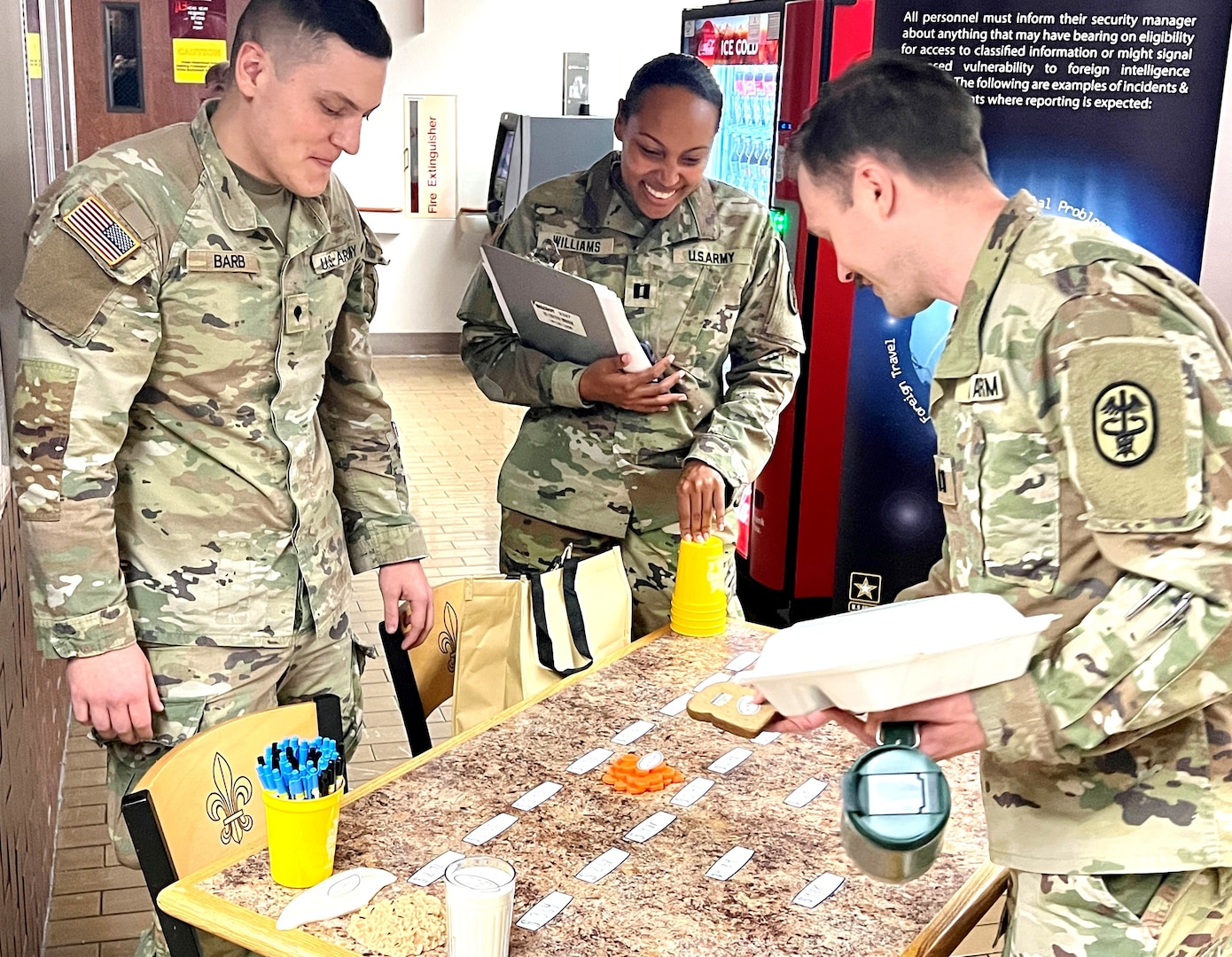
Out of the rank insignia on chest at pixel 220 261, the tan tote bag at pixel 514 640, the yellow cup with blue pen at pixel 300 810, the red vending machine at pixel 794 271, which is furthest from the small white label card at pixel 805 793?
the red vending machine at pixel 794 271

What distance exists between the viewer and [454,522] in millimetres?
6012

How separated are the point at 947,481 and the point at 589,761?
2.44ft

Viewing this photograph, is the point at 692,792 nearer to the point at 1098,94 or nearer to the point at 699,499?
the point at 699,499

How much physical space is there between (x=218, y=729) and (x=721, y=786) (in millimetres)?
719

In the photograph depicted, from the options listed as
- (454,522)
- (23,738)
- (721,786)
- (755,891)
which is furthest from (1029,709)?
(454,522)

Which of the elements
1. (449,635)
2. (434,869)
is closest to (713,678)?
(449,635)

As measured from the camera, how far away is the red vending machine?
161 inches

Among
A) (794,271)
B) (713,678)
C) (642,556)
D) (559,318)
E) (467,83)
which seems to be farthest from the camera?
(467,83)

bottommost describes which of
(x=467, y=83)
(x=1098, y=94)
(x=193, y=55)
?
(x=1098, y=94)

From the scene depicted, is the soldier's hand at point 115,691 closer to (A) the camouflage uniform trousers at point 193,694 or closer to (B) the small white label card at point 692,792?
(A) the camouflage uniform trousers at point 193,694

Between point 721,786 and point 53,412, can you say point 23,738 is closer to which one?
point 53,412

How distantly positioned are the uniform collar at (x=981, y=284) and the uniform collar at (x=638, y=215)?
53.8 inches

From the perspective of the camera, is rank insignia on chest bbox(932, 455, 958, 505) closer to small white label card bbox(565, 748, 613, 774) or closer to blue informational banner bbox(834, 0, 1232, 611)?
small white label card bbox(565, 748, 613, 774)

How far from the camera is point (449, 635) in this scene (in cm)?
240
